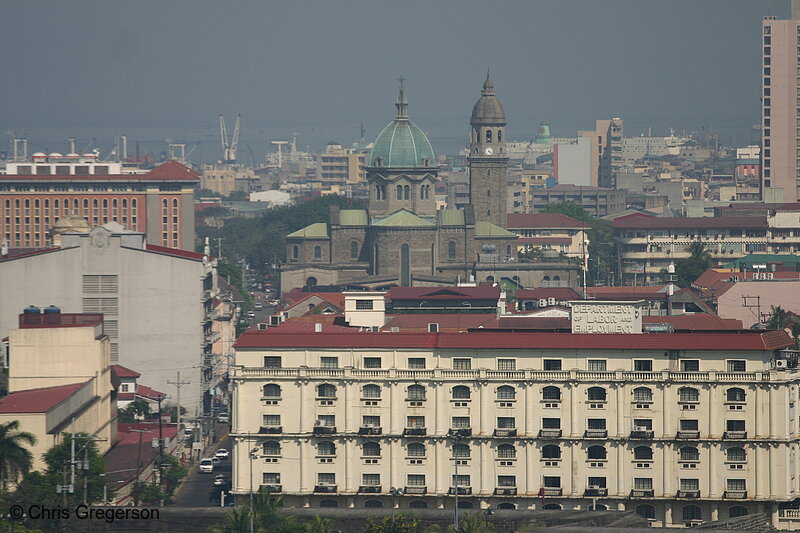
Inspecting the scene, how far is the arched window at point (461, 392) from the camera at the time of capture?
10056 cm

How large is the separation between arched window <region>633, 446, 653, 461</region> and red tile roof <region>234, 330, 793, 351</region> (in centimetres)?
464

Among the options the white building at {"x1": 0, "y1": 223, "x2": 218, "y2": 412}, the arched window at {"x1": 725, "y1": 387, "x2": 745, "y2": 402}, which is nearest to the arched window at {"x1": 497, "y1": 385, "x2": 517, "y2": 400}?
the arched window at {"x1": 725, "y1": 387, "x2": 745, "y2": 402}

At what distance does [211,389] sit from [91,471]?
46.7 meters

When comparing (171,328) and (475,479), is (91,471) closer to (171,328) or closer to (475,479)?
(475,479)

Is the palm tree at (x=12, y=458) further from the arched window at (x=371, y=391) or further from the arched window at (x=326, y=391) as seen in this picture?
the arched window at (x=371, y=391)

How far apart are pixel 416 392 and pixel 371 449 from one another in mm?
3434

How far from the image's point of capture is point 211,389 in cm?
14312

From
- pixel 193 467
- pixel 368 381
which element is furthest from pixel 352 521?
pixel 193 467

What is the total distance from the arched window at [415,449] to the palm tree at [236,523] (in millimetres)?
16300

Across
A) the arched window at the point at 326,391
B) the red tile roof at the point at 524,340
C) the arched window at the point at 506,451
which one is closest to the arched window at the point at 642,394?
the red tile roof at the point at 524,340

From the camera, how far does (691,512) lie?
98125 mm

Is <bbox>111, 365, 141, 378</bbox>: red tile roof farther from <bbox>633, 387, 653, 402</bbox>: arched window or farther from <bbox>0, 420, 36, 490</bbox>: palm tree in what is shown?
<bbox>633, 387, 653, 402</bbox>: arched window

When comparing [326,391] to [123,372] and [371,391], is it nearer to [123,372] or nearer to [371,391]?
[371,391]

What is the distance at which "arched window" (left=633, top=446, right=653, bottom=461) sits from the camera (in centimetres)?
9881
